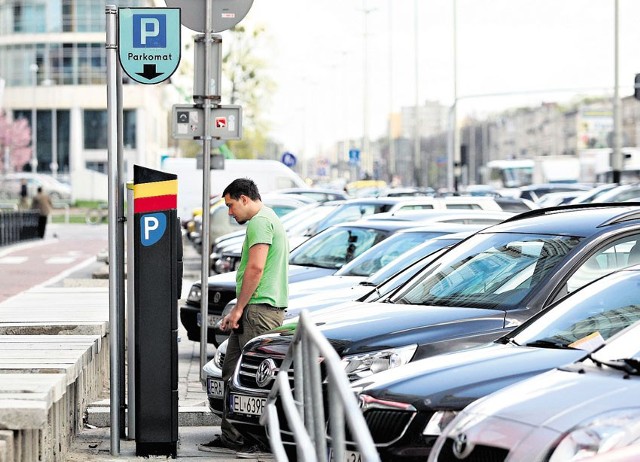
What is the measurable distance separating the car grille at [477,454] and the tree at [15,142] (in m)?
95.2

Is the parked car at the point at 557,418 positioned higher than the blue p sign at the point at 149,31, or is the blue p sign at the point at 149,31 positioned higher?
the blue p sign at the point at 149,31

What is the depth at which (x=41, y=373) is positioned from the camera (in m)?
8.09

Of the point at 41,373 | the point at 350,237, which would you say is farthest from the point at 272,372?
the point at 350,237

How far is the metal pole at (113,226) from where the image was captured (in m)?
8.62

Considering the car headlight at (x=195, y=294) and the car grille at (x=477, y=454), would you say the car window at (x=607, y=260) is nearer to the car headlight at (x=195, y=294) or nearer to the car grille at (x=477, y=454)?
the car grille at (x=477, y=454)

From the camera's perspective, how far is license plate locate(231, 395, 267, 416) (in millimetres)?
8352

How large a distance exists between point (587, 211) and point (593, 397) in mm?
4043

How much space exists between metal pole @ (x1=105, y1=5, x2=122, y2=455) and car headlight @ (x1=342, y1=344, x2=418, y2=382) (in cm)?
159

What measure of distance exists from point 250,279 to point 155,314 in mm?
854

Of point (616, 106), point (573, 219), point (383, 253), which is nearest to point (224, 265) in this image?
point (383, 253)

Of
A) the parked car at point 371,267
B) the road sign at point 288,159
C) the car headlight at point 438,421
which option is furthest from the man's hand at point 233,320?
the road sign at point 288,159

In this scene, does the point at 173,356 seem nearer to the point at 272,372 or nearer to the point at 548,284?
the point at 272,372

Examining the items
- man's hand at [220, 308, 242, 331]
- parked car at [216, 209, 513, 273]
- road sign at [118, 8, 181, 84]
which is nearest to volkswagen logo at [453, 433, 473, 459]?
man's hand at [220, 308, 242, 331]

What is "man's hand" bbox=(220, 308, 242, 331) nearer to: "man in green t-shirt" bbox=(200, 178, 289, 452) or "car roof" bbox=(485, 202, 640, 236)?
"man in green t-shirt" bbox=(200, 178, 289, 452)
